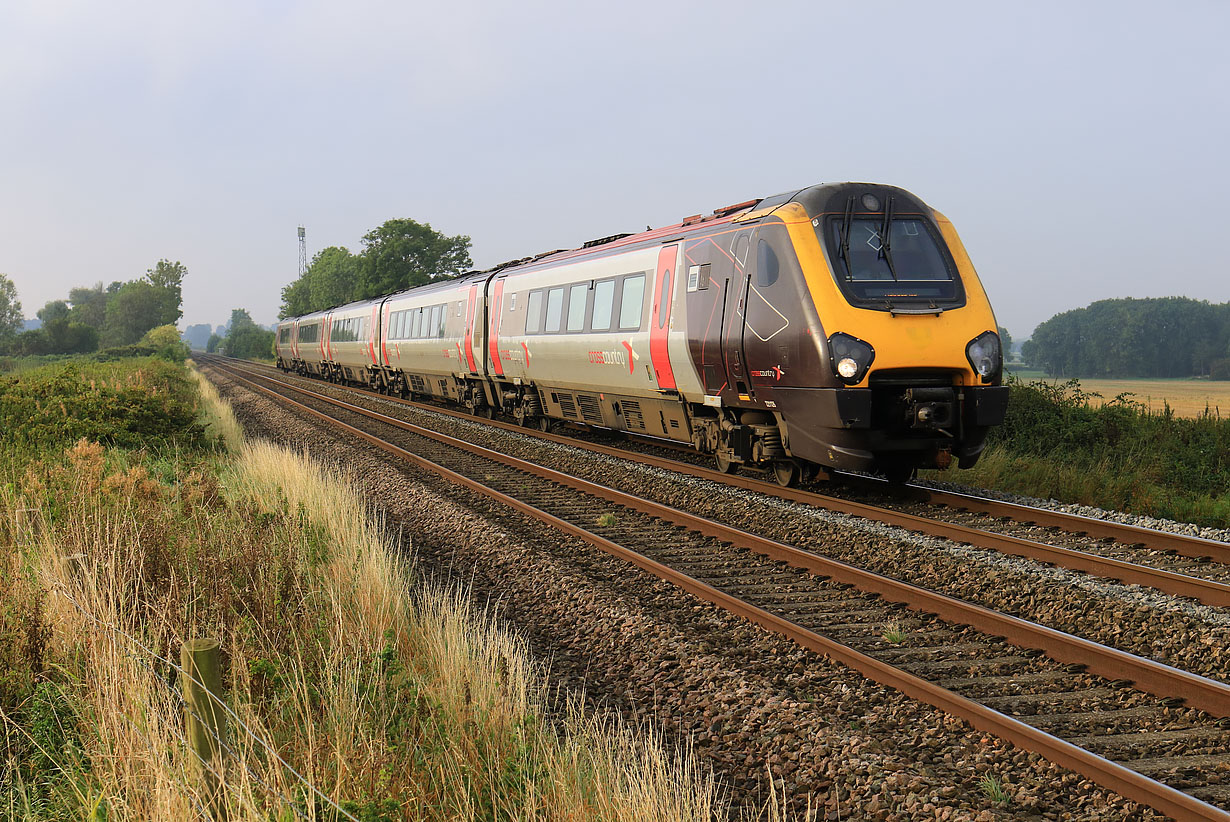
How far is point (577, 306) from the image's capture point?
15164 mm

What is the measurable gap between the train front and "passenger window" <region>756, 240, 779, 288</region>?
388mm

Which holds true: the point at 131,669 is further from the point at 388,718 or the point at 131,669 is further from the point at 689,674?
the point at 689,674

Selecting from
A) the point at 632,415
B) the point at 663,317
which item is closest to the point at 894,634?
the point at 663,317

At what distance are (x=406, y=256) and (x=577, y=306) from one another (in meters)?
70.6

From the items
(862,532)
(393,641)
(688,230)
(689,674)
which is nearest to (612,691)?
(689,674)

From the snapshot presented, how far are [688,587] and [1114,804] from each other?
143 inches

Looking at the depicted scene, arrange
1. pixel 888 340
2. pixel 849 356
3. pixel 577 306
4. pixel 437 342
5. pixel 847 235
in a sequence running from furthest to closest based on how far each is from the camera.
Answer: pixel 437 342, pixel 577 306, pixel 847 235, pixel 888 340, pixel 849 356

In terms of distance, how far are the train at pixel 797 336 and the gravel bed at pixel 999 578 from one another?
0.88 metres

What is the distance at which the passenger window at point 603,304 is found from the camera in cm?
1396

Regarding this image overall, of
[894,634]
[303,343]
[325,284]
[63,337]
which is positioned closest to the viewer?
[894,634]

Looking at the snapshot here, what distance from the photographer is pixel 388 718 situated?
413 centimetres

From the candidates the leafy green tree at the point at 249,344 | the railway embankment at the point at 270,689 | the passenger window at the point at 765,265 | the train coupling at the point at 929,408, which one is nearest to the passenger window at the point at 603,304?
the passenger window at the point at 765,265

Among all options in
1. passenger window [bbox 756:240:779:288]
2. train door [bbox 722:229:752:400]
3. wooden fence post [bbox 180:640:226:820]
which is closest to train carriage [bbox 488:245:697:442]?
train door [bbox 722:229:752:400]

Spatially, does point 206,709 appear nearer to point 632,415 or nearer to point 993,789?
point 993,789
